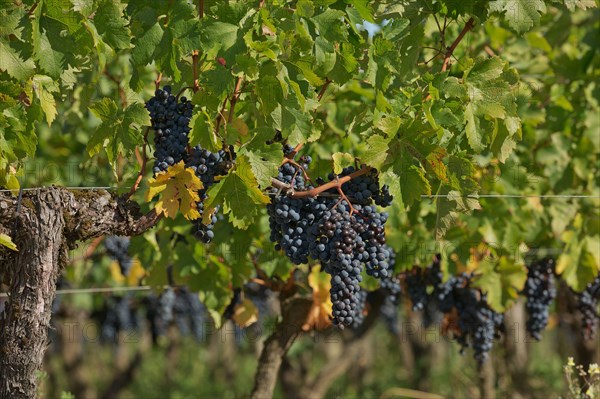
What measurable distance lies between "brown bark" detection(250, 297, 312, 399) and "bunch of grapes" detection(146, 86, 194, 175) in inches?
82.3

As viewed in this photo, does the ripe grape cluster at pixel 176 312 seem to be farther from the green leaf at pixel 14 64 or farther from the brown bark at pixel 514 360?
the green leaf at pixel 14 64

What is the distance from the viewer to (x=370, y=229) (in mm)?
3834

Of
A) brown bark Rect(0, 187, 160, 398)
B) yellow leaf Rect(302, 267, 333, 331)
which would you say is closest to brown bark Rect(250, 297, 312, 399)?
yellow leaf Rect(302, 267, 333, 331)

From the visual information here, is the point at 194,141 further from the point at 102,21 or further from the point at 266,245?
the point at 266,245

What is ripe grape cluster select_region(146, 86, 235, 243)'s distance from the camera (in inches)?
146

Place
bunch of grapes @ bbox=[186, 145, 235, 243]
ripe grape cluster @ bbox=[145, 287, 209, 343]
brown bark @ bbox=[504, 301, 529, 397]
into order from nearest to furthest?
bunch of grapes @ bbox=[186, 145, 235, 243], brown bark @ bbox=[504, 301, 529, 397], ripe grape cluster @ bbox=[145, 287, 209, 343]

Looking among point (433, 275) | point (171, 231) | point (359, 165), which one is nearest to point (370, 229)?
point (359, 165)

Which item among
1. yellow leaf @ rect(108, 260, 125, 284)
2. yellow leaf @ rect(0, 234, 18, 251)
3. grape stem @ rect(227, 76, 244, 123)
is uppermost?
yellow leaf @ rect(108, 260, 125, 284)

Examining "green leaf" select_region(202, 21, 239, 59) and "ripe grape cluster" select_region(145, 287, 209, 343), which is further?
"ripe grape cluster" select_region(145, 287, 209, 343)

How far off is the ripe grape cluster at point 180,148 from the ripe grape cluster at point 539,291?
3.23 metres

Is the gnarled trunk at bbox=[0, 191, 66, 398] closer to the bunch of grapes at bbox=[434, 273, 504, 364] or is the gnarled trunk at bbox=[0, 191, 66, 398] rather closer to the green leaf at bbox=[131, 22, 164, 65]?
the green leaf at bbox=[131, 22, 164, 65]

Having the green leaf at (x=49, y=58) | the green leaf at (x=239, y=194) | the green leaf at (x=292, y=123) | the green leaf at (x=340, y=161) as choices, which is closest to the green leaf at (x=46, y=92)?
the green leaf at (x=49, y=58)

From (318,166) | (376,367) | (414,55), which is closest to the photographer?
(414,55)

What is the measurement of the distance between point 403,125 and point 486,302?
2690 mm
